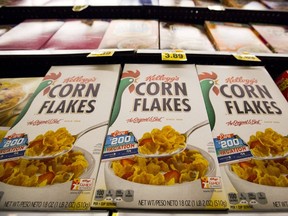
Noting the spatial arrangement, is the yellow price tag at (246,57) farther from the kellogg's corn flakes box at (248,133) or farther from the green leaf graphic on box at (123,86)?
the green leaf graphic on box at (123,86)

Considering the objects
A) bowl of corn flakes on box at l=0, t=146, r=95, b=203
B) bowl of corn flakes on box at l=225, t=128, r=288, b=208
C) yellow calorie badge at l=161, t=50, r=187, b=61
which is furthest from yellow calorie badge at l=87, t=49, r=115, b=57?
bowl of corn flakes on box at l=225, t=128, r=288, b=208

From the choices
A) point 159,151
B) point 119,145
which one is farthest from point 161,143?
point 119,145

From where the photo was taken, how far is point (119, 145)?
87 centimetres

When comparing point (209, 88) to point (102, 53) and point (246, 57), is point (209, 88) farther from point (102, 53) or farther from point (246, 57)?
point (102, 53)

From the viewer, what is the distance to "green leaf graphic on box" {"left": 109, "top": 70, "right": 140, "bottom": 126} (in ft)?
3.25

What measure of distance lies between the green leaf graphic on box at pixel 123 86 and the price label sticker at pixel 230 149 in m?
0.43

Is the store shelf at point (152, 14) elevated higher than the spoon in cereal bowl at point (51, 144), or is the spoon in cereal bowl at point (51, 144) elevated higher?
the store shelf at point (152, 14)

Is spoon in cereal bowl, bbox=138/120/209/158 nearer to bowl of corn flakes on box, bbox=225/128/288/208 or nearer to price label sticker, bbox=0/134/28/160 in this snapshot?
bowl of corn flakes on box, bbox=225/128/288/208

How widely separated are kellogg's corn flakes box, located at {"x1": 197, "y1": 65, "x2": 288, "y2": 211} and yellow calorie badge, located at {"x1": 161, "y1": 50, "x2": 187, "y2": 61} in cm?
11

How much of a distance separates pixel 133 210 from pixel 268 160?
535 mm

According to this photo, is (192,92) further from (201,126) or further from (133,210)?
(133,210)

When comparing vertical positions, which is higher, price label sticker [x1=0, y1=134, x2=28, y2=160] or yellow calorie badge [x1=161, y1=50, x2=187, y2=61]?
yellow calorie badge [x1=161, y1=50, x2=187, y2=61]

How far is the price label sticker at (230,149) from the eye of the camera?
84cm

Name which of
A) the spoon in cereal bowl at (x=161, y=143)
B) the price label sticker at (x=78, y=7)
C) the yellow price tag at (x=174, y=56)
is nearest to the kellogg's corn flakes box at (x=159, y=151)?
the spoon in cereal bowl at (x=161, y=143)
